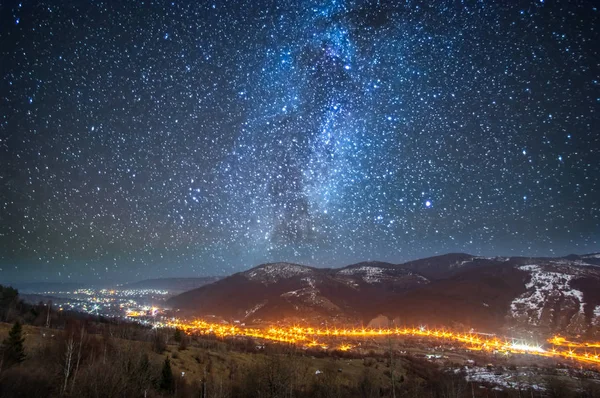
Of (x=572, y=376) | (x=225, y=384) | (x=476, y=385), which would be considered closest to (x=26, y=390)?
(x=225, y=384)

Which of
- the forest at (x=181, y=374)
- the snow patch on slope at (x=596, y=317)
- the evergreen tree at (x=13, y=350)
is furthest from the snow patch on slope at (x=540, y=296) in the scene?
the evergreen tree at (x=13, y=350)

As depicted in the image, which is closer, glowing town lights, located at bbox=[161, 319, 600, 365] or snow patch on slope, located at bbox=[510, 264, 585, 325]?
glowing town lights, located at bbox=[161, 319, 600, 365]

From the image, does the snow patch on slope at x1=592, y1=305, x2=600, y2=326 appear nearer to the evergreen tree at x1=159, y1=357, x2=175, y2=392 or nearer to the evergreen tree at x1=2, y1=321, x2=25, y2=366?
the evergreen tree at x1=159, y1=357, x2=175, y2=392

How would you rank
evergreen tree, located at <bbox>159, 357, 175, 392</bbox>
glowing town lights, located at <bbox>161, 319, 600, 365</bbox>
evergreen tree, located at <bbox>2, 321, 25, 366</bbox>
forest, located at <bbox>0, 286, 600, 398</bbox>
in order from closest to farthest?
forest, located at <bbox>0, 286, 600, 398</bbox> → evergreen tree, located at <bbox>2, 321, 25, 366</bbox> → evergreen tree, located at <bbox>159, 357, 175, 392</bbox> → glowing town lights, located at <bbox>161, 319, 600, 365</bbox>

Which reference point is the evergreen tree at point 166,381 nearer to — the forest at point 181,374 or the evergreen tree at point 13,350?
the forest at point 181,374

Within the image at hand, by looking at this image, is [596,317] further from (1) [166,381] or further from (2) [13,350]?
(2) [13,350]

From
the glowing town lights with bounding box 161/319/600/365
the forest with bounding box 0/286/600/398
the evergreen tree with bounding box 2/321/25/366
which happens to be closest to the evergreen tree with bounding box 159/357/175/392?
the forest with bounding box 0/286/600/398

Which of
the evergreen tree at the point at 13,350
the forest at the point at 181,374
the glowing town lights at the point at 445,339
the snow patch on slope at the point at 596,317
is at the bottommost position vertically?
the glowing town lights at the point at 445,339

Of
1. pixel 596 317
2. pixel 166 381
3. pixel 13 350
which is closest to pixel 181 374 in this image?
pixel 166 381

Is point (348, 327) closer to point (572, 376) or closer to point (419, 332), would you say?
point (419, 332)

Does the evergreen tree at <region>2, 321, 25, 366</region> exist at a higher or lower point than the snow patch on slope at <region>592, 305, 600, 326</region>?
higher

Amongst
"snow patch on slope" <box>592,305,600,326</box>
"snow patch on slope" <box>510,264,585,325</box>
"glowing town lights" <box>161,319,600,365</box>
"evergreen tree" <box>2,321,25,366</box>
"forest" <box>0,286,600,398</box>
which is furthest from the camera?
"snow patch on slope" <box>510,264,585,325</box>

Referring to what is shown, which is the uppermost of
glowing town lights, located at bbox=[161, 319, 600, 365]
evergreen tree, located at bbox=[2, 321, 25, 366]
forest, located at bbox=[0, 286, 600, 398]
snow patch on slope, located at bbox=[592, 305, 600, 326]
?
evergreen tree, located at bbox=[2, 321, 25, 366]
